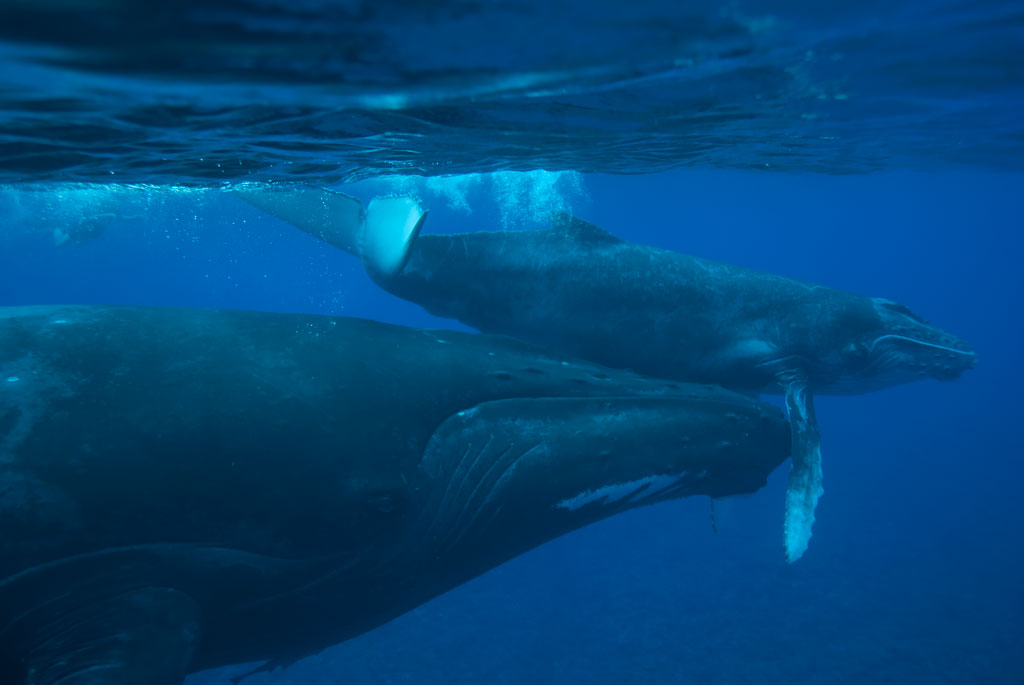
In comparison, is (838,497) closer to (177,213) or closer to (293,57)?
(293,57)

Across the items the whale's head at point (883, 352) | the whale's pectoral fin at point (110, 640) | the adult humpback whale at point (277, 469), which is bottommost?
the whale's pectoral fin at point (110, 640)

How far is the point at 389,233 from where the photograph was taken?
7.98 metres

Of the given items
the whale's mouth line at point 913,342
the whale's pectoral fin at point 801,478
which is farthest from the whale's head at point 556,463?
the whale's mouth line at point 913,342

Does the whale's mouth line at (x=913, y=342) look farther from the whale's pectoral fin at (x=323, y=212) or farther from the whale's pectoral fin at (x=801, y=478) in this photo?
the whale's pectoral fin at (x=323, y=212)

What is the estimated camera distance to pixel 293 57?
6.21 metres

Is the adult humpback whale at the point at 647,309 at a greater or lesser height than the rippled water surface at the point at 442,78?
lesser

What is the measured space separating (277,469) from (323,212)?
486cm

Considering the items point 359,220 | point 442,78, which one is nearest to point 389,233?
point 359,220

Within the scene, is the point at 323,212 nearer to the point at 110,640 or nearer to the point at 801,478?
the point at 110,640

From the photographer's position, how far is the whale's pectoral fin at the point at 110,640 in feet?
13.3

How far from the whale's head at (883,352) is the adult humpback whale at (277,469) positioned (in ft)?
7.52

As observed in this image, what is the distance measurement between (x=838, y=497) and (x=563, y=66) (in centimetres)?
3172

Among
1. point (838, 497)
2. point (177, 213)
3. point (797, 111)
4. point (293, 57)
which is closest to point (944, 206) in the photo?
point (838, 497)

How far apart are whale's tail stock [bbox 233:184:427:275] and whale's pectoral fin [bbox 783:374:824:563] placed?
5.05m
